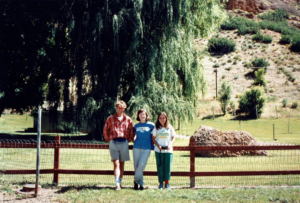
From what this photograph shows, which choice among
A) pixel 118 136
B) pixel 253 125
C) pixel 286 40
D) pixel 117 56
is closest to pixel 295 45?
pixel 286 40

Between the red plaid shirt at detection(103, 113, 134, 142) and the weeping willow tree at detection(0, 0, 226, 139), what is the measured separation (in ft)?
39.2

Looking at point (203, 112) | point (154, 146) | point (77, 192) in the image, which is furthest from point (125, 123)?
point (203, 112)

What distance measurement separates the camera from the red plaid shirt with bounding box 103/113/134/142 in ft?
22.0

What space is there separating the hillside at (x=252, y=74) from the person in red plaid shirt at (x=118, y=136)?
125ft

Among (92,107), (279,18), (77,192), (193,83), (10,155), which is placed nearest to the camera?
(77,192)

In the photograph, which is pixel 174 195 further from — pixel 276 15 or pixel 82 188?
pixel 276 15

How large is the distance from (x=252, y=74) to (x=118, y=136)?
60902mm

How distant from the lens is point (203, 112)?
45.9m

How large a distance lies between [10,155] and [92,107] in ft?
24.3

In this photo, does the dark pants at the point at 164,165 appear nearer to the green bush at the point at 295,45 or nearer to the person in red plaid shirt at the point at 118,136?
the person in red plaid shirt at the point at 118,136

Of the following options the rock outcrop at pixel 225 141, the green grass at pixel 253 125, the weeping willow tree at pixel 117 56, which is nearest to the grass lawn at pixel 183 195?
the rock outcrop at pixel 225 141

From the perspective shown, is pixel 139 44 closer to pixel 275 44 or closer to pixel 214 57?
pixel 214 57

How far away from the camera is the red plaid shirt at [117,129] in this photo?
6.69m

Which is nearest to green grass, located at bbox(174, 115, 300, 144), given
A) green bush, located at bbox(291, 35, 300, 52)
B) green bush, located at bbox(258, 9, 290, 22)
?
green bush, located at bbox(291, 35, 300, 52)
